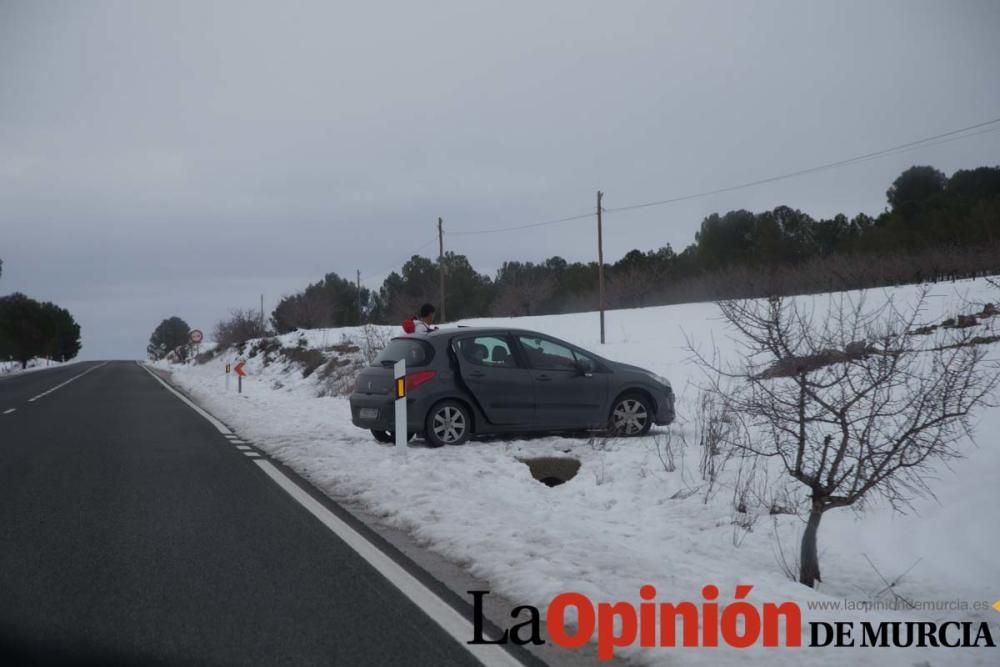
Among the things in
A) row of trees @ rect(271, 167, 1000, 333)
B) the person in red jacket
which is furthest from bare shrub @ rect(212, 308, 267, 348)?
the person in red jacket

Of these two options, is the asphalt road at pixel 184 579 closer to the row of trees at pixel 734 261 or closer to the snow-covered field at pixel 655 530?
the snow-covered field at pixel 655 530

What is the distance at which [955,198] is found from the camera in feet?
175

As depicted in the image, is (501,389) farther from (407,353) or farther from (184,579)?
(184,579)

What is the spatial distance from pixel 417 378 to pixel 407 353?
1.78 feet

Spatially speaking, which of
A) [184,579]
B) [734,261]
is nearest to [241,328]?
[734,261]

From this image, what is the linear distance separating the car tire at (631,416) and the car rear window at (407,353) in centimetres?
275

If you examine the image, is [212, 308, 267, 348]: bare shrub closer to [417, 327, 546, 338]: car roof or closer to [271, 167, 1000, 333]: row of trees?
[271, 167, 1000, 333]: row of trees

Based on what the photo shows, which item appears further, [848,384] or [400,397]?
[400,397]

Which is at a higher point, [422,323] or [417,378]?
[422,323]

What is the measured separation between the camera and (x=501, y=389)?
40.5 ft

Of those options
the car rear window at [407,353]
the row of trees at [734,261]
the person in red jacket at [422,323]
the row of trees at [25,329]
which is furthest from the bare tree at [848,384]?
the row of trees at [25,329]

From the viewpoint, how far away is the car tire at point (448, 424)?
12.0m

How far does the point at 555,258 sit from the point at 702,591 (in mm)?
89960

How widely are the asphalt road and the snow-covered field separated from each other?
88 centimetres
